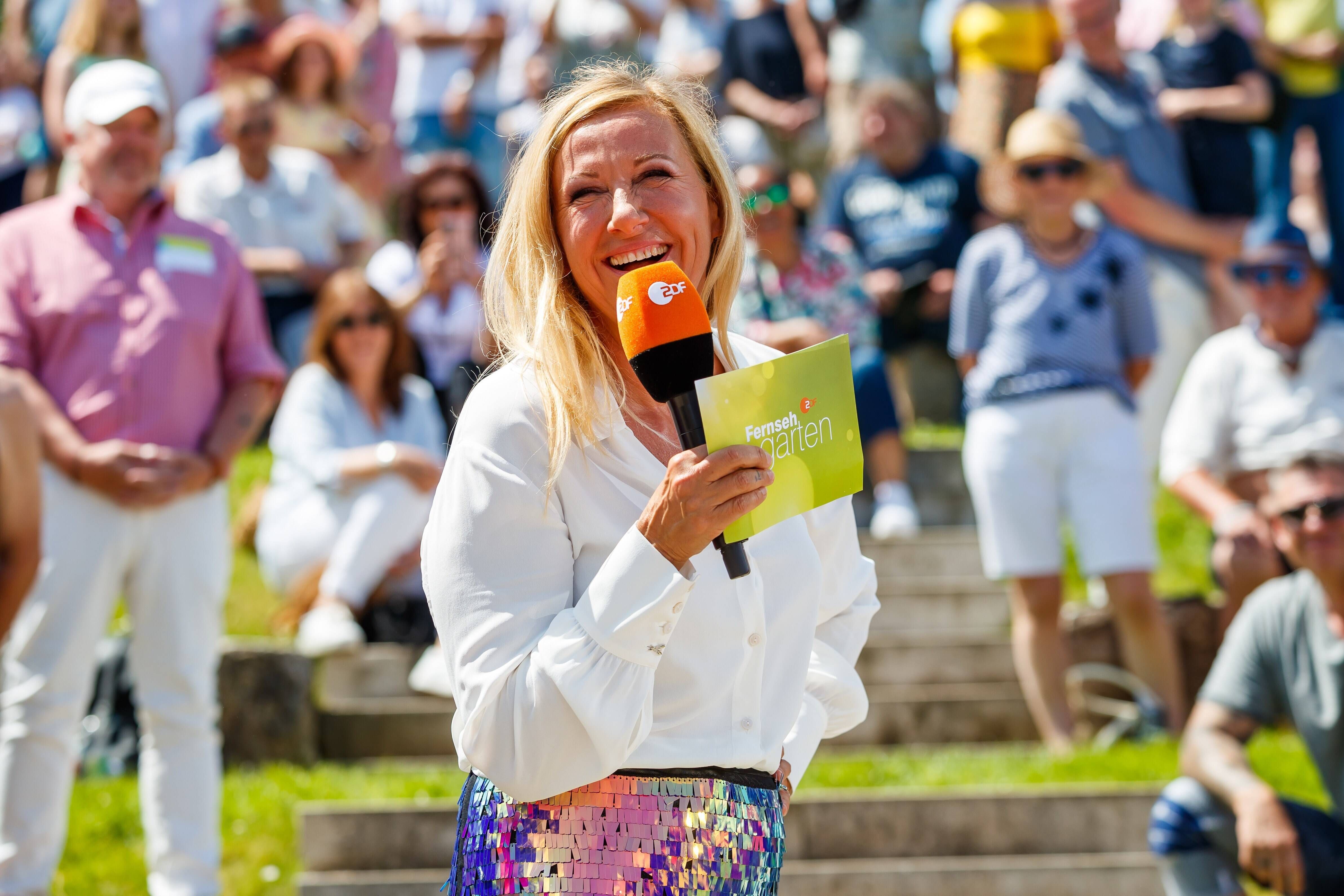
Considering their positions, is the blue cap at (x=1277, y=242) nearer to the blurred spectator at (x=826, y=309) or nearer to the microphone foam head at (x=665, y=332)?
the blurred spectator at (x=826, y=309)

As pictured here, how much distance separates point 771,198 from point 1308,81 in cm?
360

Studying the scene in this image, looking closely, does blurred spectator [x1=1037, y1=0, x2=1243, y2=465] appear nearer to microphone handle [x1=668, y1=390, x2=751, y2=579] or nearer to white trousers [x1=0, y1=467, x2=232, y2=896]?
white trousers [x1=0, y1=467, x2=232, y2=896]

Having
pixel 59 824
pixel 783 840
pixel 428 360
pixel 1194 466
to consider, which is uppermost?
pixel 428 360

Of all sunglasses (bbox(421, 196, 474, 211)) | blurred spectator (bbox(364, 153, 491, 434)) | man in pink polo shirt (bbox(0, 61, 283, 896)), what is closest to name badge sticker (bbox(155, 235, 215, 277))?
man in pink polo shirt (bbox(0, 61, 283, 896))

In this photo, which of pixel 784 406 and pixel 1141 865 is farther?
pixel 1141 865

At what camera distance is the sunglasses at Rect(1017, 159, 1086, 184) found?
252 inches

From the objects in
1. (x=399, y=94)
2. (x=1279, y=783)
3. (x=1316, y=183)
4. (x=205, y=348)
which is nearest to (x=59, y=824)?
(x=205, y=348)

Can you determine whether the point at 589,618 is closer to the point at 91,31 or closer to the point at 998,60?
the point at 91,31

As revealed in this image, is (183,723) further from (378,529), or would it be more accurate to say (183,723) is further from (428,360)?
(428,360)

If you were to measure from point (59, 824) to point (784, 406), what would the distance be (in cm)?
331

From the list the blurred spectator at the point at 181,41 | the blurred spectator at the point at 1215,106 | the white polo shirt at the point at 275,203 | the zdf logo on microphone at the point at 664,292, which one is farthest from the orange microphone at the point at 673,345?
the blurred spectator at the point at 181,41

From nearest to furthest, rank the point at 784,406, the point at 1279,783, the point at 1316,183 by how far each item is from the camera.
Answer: the point at 784,406 < the point at 1279,783 < the point at 1316,183

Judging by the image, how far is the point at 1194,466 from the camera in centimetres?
664

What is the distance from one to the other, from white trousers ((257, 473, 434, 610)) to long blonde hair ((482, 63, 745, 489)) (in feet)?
14.0
